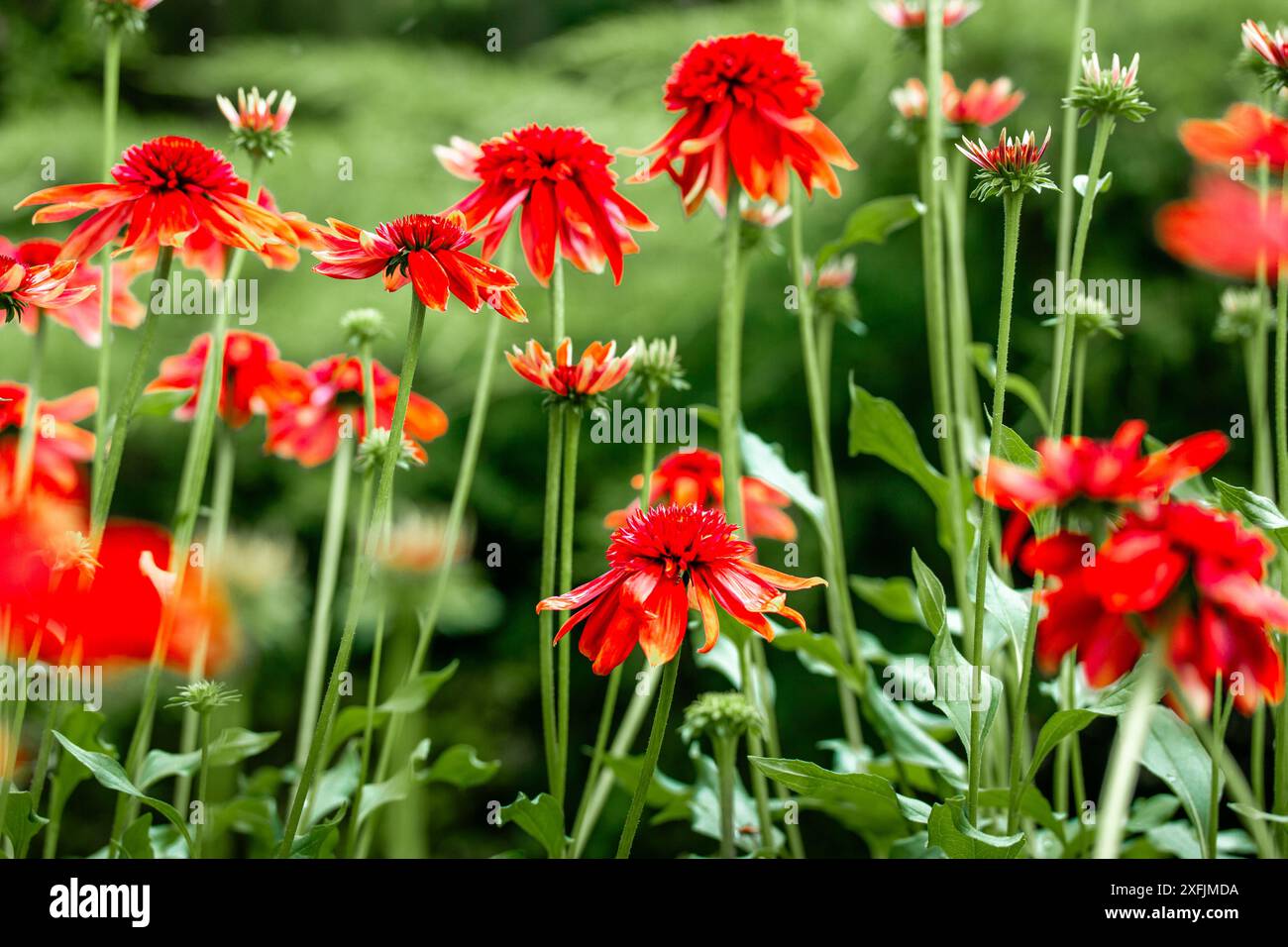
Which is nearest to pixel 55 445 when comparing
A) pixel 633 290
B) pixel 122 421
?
pixel 122 421

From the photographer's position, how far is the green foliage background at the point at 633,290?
1.16m

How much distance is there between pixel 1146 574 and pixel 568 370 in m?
0.25

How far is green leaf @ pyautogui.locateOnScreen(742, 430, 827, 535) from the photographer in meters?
0.57

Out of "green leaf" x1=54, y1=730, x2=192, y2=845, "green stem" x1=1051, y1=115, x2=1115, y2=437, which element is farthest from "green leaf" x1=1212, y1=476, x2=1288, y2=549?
"green leaf" x1=54, y1=730, x2=192, y2=845

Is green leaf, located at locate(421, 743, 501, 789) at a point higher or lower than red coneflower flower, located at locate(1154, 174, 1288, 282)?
lower

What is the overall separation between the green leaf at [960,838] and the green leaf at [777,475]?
20 cm

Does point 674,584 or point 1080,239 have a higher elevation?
point 1080,239

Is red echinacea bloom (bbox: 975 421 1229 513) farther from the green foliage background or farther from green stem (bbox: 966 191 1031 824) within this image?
the green foliage background

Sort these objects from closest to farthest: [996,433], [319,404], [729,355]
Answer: [996,433]
[729,355]
[319,404]

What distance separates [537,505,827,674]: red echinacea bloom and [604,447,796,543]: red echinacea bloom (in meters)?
0.14

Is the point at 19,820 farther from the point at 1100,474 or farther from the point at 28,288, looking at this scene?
the point at 1100,474

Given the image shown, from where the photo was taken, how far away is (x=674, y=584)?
0.39 meters

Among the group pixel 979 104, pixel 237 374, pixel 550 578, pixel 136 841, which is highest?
pixel 979 104
